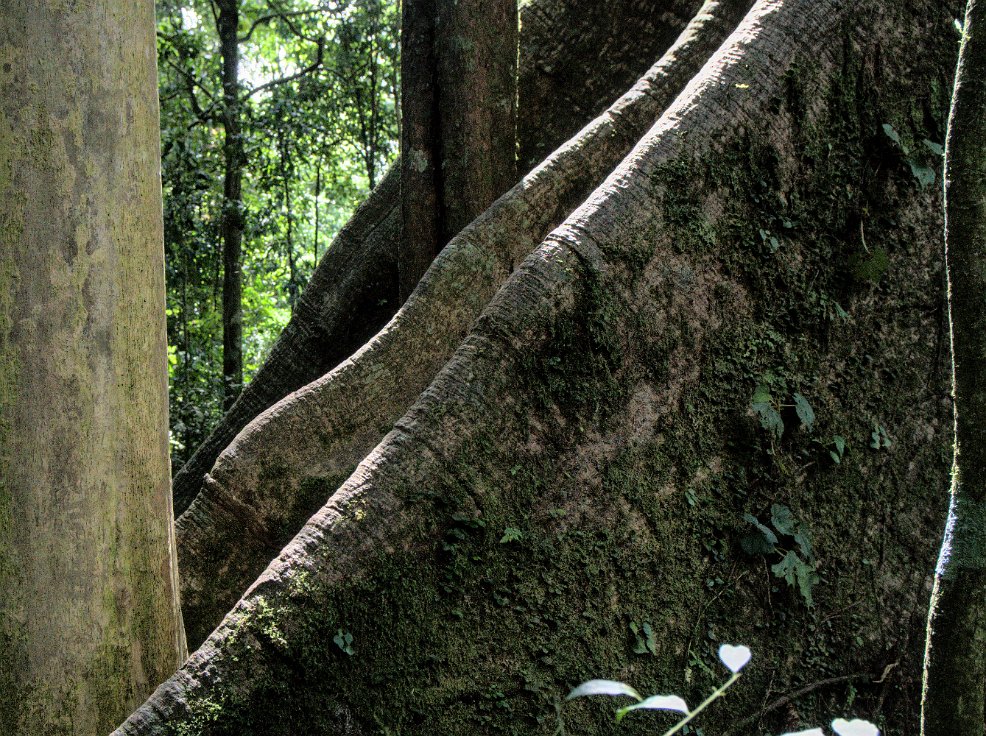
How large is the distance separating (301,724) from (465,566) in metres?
0.53

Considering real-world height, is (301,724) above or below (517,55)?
below

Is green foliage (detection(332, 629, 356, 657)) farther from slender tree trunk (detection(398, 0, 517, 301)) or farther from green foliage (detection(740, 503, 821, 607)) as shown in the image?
slender tree trunk (detection(398, 0, 517, 301))

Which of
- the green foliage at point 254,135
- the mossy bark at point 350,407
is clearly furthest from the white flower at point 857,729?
the green foliage at point 254,135

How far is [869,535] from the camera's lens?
3035 mm

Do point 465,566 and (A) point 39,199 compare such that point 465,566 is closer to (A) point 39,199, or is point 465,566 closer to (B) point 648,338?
(B) point 648,338

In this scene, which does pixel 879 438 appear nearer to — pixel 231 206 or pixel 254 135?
pixel 231 206

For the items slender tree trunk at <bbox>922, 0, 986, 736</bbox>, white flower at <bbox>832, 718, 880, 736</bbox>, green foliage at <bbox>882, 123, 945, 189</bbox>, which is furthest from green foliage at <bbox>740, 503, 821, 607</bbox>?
white flower at <bbox>832, 718, 880, 736</bbox>

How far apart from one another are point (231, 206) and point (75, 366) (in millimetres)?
7246

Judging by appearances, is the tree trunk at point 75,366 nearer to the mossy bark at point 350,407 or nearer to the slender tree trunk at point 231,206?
the mossy bark at point 350,407

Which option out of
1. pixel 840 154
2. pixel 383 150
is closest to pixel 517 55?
pixel 840 154

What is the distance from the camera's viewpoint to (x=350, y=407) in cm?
357

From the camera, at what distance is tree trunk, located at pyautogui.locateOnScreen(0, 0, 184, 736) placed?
243 centimetres

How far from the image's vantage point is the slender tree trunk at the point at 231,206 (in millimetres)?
9375

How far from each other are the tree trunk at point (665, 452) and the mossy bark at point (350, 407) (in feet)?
0.04
